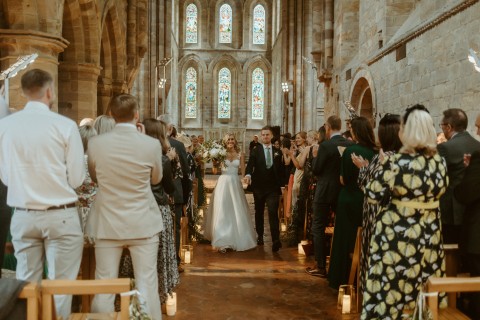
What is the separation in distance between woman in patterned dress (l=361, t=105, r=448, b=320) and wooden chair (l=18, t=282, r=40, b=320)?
7.24ft

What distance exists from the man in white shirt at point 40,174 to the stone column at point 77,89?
30.6ft

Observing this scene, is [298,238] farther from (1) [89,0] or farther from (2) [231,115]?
(2) [231,115]

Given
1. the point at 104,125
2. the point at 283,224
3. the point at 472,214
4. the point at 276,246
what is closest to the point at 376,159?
the point at 472,214

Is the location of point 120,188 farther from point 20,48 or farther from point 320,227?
point 20,48

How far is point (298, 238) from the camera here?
898 centimetres

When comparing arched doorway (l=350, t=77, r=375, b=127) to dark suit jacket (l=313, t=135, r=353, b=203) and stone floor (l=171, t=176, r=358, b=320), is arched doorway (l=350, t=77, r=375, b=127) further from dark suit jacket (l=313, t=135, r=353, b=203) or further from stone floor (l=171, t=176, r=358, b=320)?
dark suit jacket (l=313, t=135, r=353, b=203)

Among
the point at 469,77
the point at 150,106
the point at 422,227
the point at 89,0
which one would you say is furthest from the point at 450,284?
the point at 150,106

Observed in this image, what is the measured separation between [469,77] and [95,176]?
19.3 feet

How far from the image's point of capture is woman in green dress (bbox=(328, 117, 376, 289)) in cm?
557

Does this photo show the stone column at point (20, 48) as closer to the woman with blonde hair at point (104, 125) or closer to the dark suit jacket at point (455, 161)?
the woman with blonde hair at point (104, 125)

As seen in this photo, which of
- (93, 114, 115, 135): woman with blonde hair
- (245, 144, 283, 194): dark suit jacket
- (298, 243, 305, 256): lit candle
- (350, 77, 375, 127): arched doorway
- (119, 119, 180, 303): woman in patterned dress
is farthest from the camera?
(350, 77, 375, 127): arched doorway

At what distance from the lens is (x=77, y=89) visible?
12508 millimetres

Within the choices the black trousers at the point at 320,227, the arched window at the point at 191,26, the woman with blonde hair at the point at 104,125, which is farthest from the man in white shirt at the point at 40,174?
the arched window at the point at 191,26

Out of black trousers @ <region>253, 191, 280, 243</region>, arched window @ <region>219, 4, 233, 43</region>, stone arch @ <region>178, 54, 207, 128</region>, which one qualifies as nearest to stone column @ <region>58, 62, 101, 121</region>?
black trousers @ <region>253, 191, 280, 243</region>
